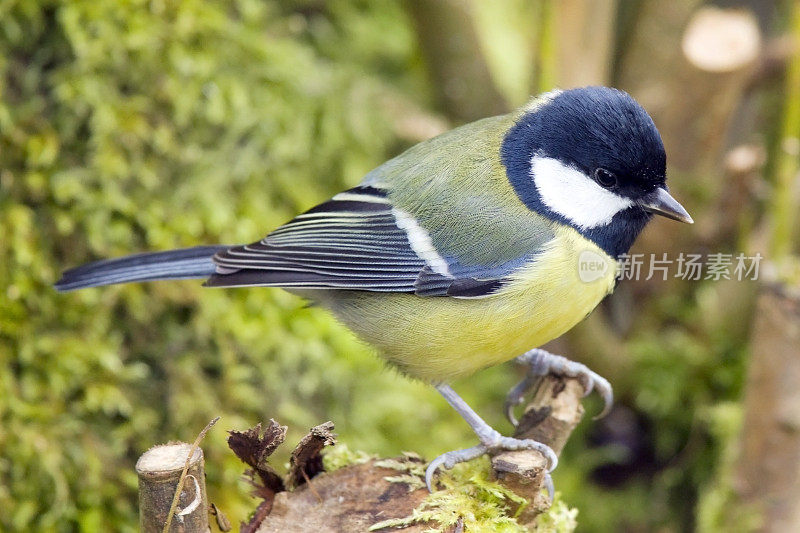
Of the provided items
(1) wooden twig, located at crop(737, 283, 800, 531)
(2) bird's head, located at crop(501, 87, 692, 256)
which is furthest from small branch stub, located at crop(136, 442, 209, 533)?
(1) wooden twig, located at crop(737, 283, 800, 531)

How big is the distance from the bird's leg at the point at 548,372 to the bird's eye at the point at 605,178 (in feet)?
1.33

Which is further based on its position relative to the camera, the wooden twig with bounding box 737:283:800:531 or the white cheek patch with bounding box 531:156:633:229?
the wooden twig with bounding box 737:283:800:531

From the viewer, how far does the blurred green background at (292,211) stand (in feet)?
6.86

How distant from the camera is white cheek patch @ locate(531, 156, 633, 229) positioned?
1.64 m

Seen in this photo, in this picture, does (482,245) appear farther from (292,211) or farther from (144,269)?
(292,211)

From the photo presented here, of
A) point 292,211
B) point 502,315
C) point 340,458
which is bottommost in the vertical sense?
point 340,458

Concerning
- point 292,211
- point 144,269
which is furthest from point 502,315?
point 292,211

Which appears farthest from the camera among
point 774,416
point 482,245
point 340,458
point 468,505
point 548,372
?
point 774,416

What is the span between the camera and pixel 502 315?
1611mm

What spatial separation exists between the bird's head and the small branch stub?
0.89 metres

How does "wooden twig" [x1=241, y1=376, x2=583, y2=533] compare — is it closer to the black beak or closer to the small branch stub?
the small branch stub

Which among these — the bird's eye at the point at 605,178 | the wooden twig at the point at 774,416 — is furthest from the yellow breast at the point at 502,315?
the wooden twig at the point at 774,416

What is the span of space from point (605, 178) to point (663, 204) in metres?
0.13

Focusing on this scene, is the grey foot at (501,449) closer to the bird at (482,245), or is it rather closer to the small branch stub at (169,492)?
the bird at (482,245)
